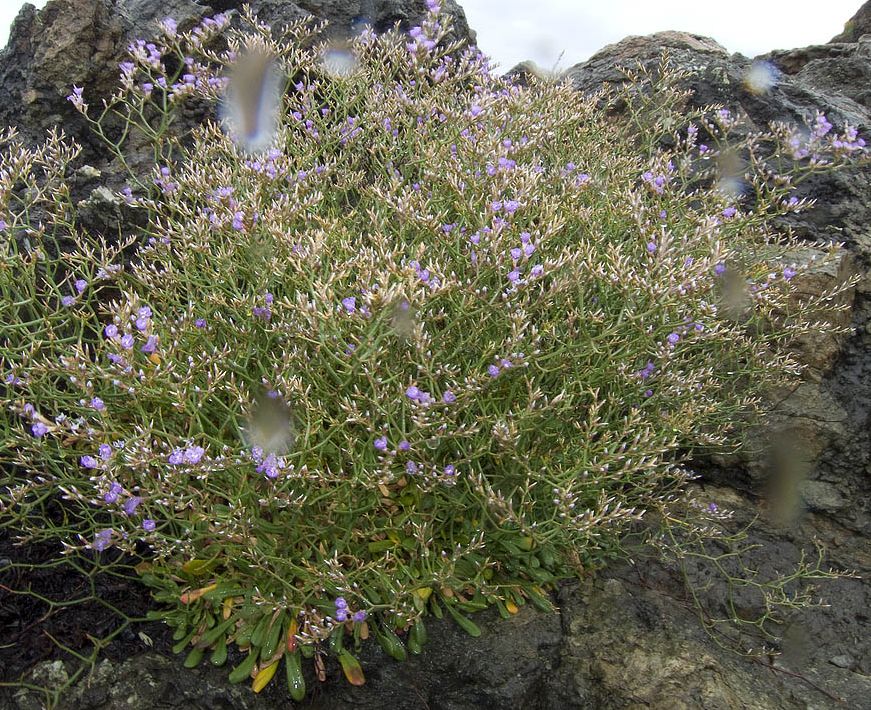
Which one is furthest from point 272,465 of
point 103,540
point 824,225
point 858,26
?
point 858,26

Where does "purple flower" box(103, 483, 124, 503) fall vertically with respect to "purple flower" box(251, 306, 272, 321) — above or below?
below

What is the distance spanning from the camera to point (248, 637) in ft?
10.00

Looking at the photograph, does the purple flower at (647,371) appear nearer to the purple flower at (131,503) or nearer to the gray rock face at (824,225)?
the gray rock face at (824,225)

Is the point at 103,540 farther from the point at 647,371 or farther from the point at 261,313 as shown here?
Result: the point at 647,371

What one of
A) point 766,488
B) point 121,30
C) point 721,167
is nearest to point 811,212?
point 721,167

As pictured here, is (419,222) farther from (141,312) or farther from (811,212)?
(811,212)

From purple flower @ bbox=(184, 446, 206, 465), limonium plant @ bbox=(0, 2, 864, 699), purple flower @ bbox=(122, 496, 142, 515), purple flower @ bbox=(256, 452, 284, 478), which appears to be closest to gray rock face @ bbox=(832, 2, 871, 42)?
limonium plant @ bbox=(0, 2, 864, 699)

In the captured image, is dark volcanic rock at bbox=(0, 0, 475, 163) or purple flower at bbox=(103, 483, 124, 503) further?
dark volcanic rock at bbox=(0, 0, 475, 163)

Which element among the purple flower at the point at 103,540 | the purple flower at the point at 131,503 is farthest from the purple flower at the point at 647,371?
the purple flower at the point at 103,540

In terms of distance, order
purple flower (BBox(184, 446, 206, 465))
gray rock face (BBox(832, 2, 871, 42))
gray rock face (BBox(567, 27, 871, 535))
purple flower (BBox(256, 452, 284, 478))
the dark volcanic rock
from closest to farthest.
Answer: purple flower (BBox(184, 446, 206, 465)) → purple flower (BBox(256, 452, 284, 478)) → gray rock face (BBox(567, 27, 871, 535)) → the dark volcanic rock → gray rock face (BBox(832, 2, 871, 42))

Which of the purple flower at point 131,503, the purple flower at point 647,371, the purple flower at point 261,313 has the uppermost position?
the purple flower at point 261,313

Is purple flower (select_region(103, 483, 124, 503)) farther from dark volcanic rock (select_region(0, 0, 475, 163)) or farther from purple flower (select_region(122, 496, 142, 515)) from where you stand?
dark volcanic rock (select_region(0, 0, 475, 163))

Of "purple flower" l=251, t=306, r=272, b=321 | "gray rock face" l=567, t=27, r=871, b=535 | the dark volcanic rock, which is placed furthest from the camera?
the dark volcanic rock

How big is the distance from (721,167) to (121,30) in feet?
14.9
